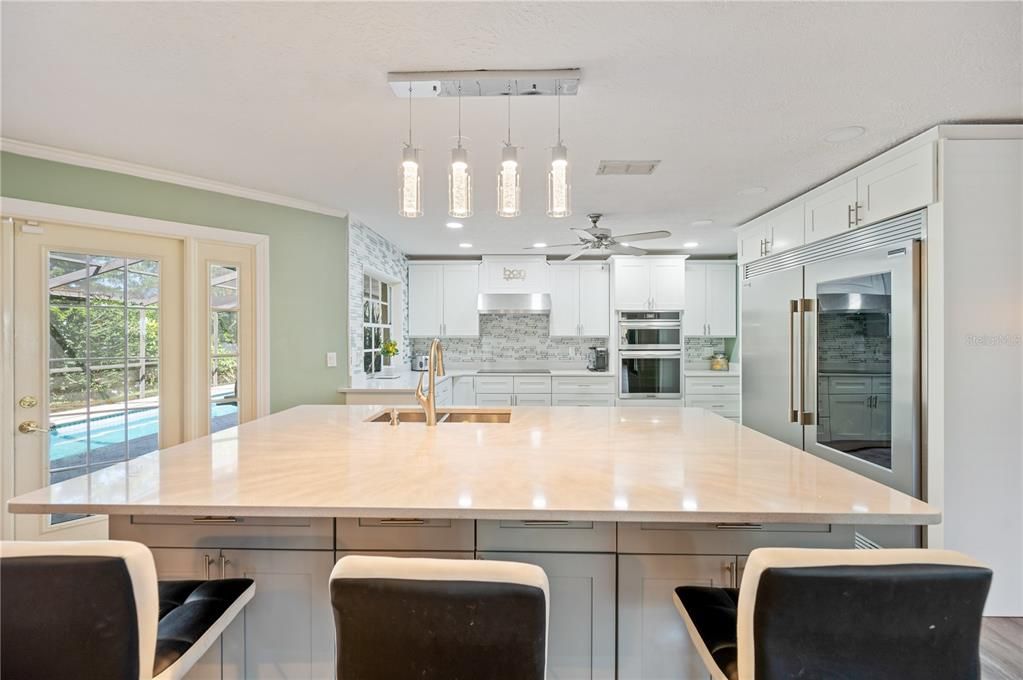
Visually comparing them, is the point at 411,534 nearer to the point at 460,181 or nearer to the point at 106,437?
the point at 460,181

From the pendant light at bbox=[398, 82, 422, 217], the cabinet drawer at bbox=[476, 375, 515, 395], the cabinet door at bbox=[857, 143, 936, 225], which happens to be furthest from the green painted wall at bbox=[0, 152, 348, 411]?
the cabinet door at bbox=[857, 143, 936, 225]

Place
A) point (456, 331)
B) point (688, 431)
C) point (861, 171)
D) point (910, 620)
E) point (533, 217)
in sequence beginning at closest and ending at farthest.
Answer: point (910, 620) → point (688, 431) → point (861, 171) → point (533, 217) → point (456, 331)

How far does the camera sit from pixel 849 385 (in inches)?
106

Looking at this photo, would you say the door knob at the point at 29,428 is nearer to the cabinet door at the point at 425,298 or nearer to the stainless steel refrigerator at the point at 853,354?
the cabinet door at the point at 425,298

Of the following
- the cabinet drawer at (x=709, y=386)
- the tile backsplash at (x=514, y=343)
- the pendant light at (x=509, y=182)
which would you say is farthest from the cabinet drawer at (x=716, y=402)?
the pendant light at (x=509, y=182)

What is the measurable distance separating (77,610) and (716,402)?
5461mm

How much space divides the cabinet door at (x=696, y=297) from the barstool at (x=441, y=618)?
5.25 m

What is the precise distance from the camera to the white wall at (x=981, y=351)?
7.05 feet

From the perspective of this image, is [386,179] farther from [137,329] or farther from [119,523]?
[119,523]

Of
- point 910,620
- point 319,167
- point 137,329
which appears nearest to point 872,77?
point 910,620

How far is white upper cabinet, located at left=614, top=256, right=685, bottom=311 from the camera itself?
17.9ft

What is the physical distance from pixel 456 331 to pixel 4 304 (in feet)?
12.9

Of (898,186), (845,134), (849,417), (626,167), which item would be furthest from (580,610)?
(898,186)

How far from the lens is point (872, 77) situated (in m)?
1.76
